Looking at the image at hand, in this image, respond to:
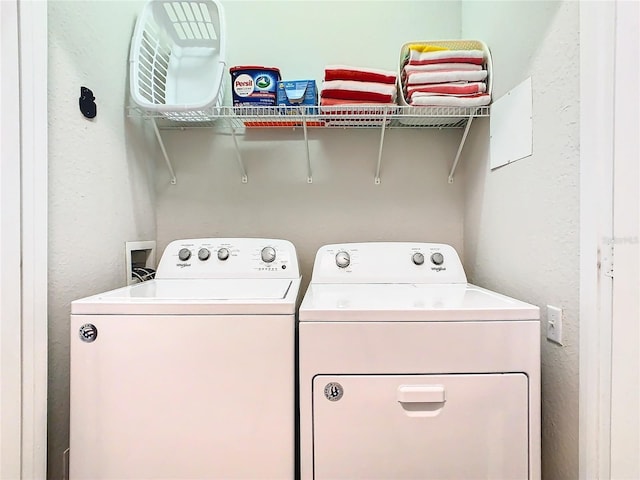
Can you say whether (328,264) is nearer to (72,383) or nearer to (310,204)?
(310,204)

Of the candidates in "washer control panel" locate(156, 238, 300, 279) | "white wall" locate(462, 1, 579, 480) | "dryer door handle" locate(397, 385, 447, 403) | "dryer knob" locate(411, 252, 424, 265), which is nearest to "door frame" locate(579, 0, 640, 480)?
"white wall" locate(462, 1, 579, 480)

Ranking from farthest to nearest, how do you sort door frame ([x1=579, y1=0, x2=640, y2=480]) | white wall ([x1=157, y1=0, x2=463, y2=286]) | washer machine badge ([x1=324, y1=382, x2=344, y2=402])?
white wall ([x1=157, y1=0, x2=463, y2=286]), washer machine badge ([x1=324, y1=382, x2=344, y2=402]), door frame ([x1=579, y1=0, x2=640, y2=480])

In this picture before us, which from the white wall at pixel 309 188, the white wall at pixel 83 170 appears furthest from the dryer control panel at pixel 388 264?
the white wall at pixel 83 170

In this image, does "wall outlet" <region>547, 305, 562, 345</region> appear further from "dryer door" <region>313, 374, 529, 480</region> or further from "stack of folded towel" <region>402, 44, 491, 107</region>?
"stack of folded towel" <region>402, 44, 491, 107</region>

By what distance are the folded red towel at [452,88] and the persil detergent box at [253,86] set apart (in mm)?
577

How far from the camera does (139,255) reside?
1.63m

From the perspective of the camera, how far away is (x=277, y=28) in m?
1.71

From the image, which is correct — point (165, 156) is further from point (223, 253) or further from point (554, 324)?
point (554, 324)

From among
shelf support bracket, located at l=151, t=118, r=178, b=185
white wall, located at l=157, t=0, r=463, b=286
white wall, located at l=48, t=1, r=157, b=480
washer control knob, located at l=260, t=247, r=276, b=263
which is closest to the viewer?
white wall, located at l=48, t=1, r=157, b=480

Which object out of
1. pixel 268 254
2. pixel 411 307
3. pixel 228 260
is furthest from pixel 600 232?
→ pixel 228 260

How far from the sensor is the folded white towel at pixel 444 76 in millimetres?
1377

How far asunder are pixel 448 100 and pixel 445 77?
9cm

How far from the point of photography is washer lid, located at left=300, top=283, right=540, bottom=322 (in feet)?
2.98

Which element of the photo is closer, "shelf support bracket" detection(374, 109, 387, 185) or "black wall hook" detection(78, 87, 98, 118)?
"black wall hook" detection(78, 87, 98, 118)
